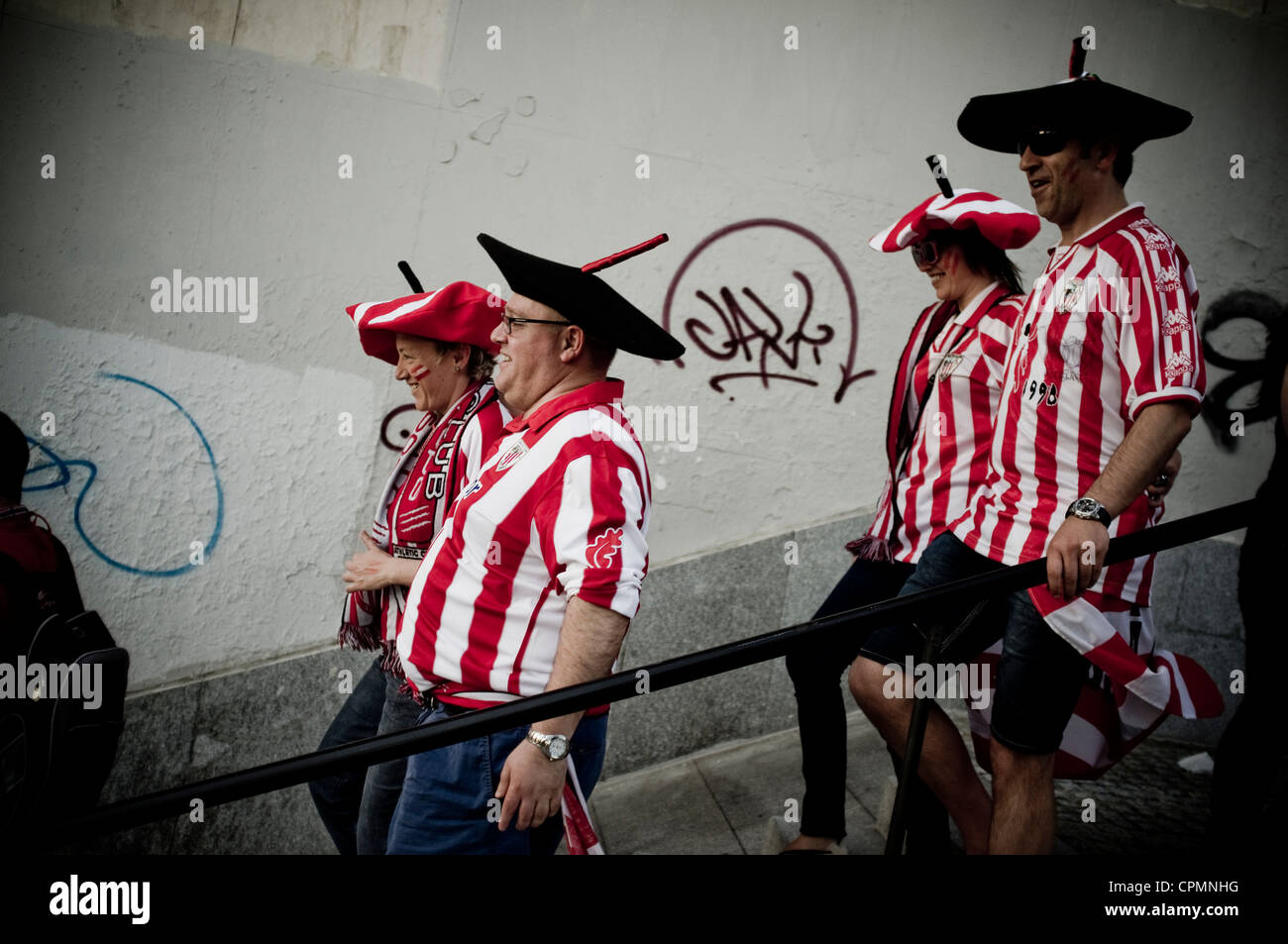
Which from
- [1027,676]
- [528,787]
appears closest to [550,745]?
[528,787]

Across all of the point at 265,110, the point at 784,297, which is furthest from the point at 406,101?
the point at 784,297

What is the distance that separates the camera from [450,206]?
173 inches

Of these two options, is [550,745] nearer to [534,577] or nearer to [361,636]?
[534,577]

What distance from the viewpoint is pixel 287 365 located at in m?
4.36

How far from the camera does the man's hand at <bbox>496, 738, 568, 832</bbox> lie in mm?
2057

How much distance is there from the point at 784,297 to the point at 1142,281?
2.31 meters

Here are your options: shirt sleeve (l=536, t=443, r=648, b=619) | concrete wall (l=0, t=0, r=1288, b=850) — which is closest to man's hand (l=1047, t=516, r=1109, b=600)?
shirt sleeve (l=536, t=443, r=648, b=619)

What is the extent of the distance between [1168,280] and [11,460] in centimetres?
304

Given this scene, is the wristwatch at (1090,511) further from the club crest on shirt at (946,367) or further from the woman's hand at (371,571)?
the woman's hand at (371,571)

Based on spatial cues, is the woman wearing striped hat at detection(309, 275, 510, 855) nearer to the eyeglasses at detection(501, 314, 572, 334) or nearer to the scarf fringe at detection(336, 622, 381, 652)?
the scarf fringe at detection(336, 622, 381, 652)

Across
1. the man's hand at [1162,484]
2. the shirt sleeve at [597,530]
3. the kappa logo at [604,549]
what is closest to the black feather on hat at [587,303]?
the shirt sleeve at [597,530]

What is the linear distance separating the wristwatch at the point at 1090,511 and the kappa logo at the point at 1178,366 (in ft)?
1.06

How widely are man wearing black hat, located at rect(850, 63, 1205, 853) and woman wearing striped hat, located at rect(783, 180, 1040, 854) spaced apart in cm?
26
